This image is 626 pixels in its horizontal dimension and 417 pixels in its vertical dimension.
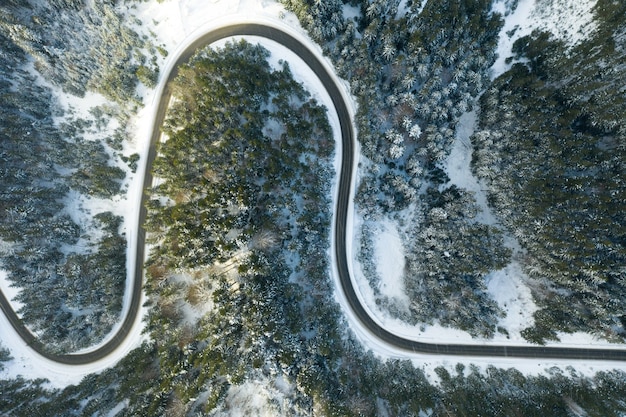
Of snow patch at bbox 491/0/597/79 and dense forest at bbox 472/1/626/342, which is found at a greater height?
snow patch at bbox 491/0/597/79

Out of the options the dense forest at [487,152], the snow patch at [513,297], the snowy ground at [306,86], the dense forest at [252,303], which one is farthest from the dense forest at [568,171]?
the dense forest at [252,303]

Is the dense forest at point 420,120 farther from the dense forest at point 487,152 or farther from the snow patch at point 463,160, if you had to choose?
the snow patch at point 463,160

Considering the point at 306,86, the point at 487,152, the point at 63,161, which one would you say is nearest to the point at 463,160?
the point at 487,152

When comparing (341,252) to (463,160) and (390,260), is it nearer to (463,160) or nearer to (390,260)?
(390,260)

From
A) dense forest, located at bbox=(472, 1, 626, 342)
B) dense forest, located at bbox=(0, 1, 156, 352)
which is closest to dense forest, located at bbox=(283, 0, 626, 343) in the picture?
dense forest, located at bbox=(472, 1, 626, 342)

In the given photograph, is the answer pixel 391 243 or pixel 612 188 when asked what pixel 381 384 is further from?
pixel 612 188

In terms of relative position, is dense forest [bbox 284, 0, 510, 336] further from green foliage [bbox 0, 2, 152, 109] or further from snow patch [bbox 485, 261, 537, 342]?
green foliage [bbox 0, 2, 152, 109]

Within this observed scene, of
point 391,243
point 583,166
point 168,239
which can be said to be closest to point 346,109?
point 391,243

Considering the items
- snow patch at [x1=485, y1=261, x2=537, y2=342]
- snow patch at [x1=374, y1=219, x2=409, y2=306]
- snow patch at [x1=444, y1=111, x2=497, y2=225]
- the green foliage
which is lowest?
snow patch at [x1=485, y1=261, x2=537, y2=342]
